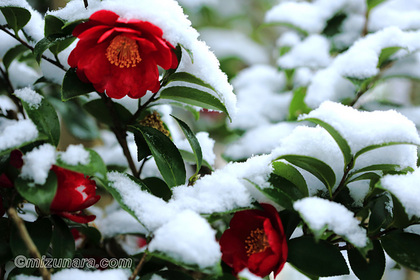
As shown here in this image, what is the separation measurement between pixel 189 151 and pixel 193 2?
3.87ft

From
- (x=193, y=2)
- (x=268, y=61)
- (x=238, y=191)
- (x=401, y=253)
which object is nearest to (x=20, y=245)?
(x=238, y=191)

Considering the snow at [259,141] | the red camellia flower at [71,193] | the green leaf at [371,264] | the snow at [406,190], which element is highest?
the snow at [406,190]

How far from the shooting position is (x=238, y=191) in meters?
0.57

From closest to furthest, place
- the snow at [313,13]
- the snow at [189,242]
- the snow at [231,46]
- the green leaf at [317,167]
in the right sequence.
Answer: the snow at [189,242]
the green leaf at [317,167]
the snow at [313,13]
the snow at [231,46]

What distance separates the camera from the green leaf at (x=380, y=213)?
57 centimetres

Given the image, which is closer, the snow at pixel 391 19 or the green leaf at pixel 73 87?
the green leaf at pixel 73 87

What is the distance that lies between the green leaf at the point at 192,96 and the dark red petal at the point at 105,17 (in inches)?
5.9

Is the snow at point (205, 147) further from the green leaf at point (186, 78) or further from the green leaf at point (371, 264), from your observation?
the green leaf at point (371, 264)

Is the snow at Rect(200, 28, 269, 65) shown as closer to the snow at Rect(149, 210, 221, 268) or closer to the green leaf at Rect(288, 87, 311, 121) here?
the green leaf at Rect(288, 87, 311, 121)

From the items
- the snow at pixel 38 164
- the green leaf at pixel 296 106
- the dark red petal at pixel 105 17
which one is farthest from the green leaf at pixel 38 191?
the green leaf at pixel 296 106

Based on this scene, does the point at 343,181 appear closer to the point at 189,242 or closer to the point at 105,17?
the point at 189,242

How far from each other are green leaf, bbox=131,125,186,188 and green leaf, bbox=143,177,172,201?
0.11 metres

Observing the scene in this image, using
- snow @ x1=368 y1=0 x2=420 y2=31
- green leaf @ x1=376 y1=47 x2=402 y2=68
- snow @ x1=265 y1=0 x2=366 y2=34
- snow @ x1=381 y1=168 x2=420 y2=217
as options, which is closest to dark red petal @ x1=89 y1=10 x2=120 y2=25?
snow @ x1=381 y1=168 x2=420 y2=217

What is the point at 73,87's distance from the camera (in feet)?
2.03
